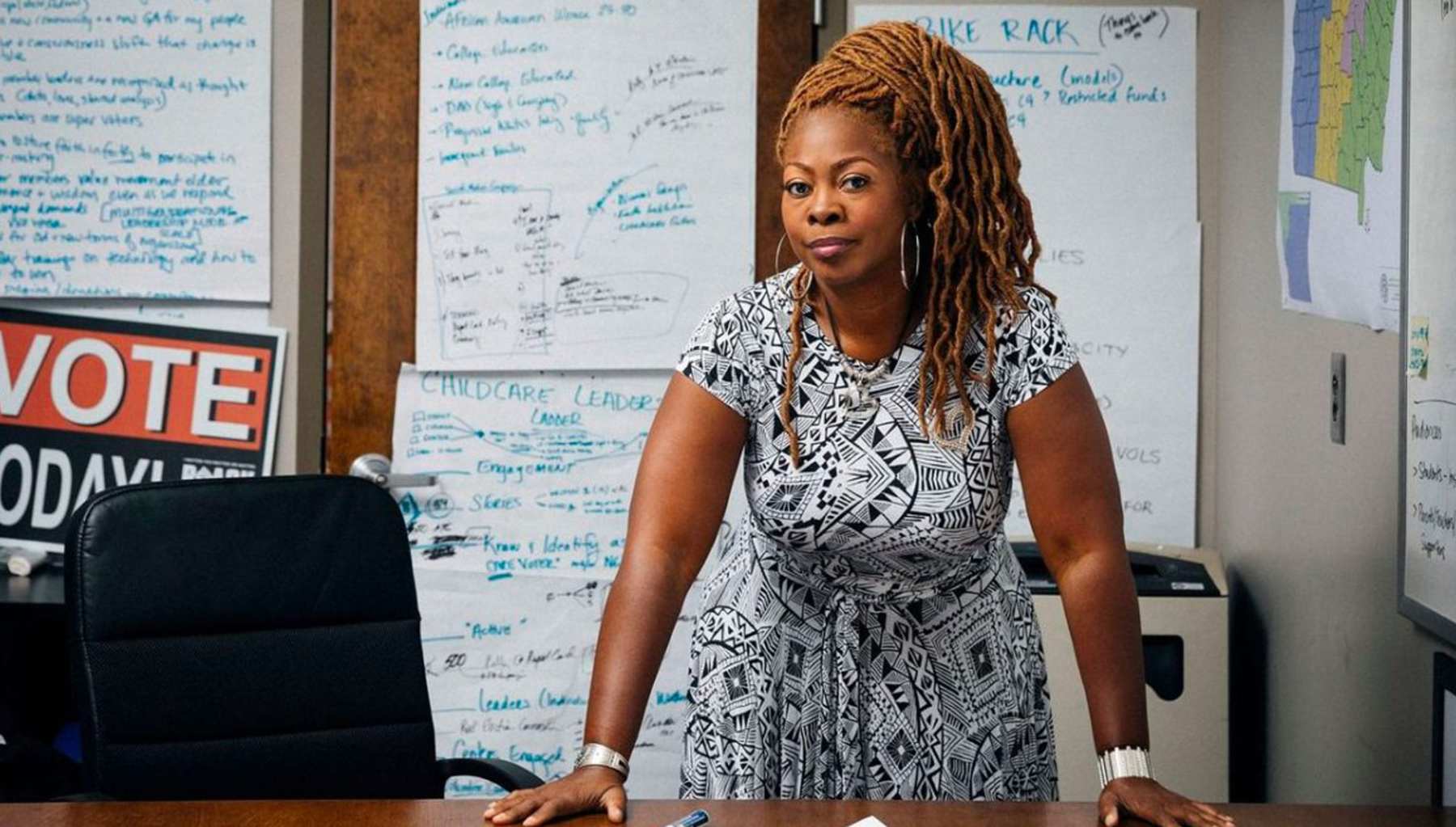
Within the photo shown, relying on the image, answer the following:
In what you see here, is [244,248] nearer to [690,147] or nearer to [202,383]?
[202,383]

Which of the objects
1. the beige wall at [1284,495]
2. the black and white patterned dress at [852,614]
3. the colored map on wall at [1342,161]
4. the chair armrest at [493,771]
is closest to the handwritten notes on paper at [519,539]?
the beige wall at [1284,495]

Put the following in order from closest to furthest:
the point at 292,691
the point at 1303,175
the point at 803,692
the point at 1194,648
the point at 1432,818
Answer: the point at 1432,818, the point at 803,692, the point at 292,691, the point at 1303,175, the point at 1194,648

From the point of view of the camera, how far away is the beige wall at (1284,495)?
6.59 ft

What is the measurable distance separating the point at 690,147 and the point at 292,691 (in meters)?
1.44

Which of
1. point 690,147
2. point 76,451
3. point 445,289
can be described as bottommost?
point 76,451

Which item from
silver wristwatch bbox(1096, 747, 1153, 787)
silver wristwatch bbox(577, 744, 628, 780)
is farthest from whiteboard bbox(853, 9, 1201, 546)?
silver wristwatch bbox(577, 744, 628, 780)

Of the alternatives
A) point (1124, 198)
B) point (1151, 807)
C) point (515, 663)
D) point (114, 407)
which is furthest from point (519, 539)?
point (1151, 807)

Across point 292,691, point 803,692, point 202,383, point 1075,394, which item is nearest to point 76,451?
point 202,383

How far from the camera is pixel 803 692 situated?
65.5 inches

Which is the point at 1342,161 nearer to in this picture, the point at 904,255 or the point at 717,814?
the point at 904,255

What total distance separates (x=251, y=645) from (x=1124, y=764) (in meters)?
1.09

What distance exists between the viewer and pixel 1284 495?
2.52 metres

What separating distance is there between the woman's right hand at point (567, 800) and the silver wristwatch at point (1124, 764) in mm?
457

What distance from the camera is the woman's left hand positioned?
1.40 meters
